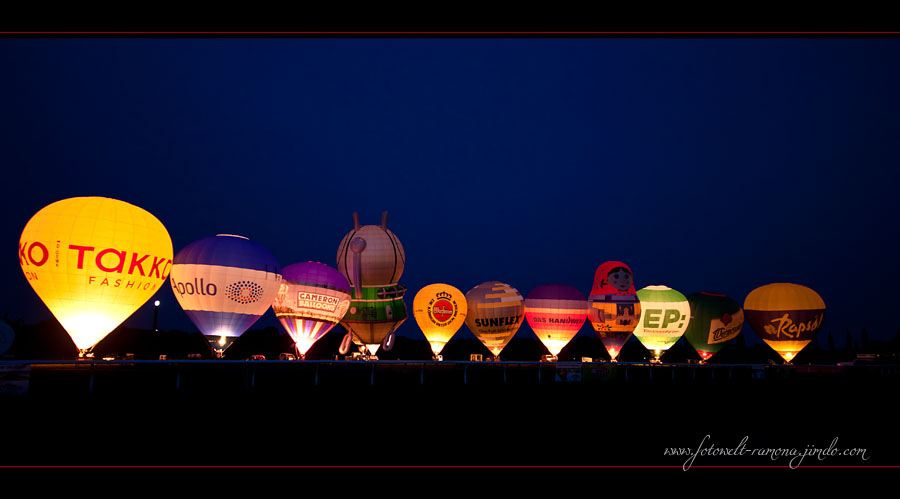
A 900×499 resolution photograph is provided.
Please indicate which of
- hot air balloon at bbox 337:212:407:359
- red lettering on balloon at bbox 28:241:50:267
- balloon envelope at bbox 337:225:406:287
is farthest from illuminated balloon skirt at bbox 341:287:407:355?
red lettering on balloon at bbox 28:241:50:267

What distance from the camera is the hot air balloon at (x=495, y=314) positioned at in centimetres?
3584

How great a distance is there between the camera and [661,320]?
3688cm

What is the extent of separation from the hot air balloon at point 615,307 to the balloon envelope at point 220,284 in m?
20.7

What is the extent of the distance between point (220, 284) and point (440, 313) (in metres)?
15.3

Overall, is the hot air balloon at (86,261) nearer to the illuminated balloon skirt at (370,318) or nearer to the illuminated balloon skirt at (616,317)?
the illuminated balloon skirt at (370,318)

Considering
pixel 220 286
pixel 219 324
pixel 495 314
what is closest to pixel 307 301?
pixel 219 324

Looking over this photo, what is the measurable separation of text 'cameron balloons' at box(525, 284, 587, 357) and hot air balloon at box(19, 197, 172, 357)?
22879 mm

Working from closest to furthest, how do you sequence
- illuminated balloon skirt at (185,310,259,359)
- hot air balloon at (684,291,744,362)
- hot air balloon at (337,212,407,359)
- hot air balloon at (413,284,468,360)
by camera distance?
illuminated balloon skirt at (185,310,259,359) → hot air balloon at (337,212,407,359) → hot air balloon at (413,284,468,360) → hot air balloon at (684,291,744,362)

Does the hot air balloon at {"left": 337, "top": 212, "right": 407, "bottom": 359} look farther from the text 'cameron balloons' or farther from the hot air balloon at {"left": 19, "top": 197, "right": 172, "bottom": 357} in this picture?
the hot air balloon at {"left": 19, "top": 197, "right": 172, "bottom": 357}

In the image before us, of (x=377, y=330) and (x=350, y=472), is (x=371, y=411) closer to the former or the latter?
(x=350, y=472)

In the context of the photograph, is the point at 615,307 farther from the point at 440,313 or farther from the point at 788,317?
the point at 788,317

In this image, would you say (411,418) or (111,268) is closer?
(411,418)

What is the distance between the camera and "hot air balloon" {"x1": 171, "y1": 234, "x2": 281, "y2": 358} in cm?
2456

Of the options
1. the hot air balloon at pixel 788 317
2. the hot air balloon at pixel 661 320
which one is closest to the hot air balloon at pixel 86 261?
the hot air balloon at pixel 661 320
